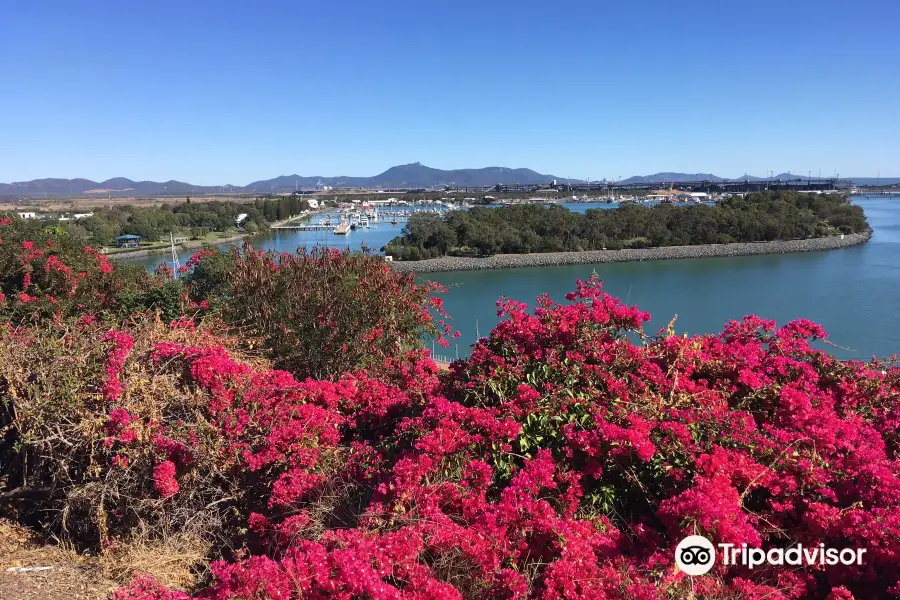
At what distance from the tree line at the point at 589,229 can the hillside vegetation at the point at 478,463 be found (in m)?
32.8

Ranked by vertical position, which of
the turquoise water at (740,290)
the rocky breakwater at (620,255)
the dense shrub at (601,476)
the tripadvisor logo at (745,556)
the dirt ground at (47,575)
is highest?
the dense shrub at (601,476)

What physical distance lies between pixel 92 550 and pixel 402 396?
75.0 inches

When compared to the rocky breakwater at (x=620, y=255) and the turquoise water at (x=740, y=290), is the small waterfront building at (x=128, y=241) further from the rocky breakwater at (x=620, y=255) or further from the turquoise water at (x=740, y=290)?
the rocky breakwater at (x=620, y=255)

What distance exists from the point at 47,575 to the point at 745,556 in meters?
3.12

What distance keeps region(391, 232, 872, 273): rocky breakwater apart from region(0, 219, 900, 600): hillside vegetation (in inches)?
1175

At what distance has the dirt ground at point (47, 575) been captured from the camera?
251cm

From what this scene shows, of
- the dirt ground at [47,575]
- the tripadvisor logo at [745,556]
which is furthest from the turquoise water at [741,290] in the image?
the tripadvisor logo at [745,556]

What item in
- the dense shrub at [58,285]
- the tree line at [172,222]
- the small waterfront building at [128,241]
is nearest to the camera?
the dense shrub at [58,285]

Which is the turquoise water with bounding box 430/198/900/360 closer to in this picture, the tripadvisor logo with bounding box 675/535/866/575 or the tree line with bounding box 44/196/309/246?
the tripadvisor logo with bounding box 675/535/866/575

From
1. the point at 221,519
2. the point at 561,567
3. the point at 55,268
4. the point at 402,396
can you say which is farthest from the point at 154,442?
the point at 55,268

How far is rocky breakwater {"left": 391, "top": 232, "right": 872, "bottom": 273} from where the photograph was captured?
112 ft

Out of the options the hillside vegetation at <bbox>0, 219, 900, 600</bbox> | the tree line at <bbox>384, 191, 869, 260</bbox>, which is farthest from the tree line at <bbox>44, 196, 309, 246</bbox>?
the hillside vegetation at <bbox>0, 219, 900, 600</bbox>

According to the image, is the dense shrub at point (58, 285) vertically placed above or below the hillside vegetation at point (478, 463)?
above

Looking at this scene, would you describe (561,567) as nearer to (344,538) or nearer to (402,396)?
(344,538)
